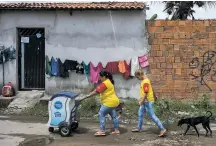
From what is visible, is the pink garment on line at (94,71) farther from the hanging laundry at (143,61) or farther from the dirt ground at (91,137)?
the dirt ground at (91,137)

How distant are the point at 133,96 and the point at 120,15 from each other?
8.97ft

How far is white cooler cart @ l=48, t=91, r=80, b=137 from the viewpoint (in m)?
8.89

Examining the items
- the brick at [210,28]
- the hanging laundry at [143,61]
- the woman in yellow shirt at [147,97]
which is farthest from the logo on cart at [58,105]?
the brick at [210,28]

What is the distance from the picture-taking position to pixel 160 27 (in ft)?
41.8

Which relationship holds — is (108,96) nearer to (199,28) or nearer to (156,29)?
(156,29)

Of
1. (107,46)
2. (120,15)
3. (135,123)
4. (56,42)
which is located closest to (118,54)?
(107,46)

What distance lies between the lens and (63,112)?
8.94 metres

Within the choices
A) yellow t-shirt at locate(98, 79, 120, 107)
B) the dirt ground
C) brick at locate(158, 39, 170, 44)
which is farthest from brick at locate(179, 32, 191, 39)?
yellow t-shirt at locate(98, 79, 120, 107)

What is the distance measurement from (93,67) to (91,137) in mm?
4633

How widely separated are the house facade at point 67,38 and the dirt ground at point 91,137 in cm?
335

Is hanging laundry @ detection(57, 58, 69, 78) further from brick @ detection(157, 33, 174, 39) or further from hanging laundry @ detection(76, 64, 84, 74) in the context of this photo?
Answer: brick @ detection(157, 33, 174, 39)

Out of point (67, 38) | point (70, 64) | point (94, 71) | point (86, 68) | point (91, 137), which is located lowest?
point (91, 137)

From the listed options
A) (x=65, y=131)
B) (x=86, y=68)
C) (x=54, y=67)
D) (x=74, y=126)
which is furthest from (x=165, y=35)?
(x=65, y=131)

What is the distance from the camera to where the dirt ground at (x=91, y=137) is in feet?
27.3
